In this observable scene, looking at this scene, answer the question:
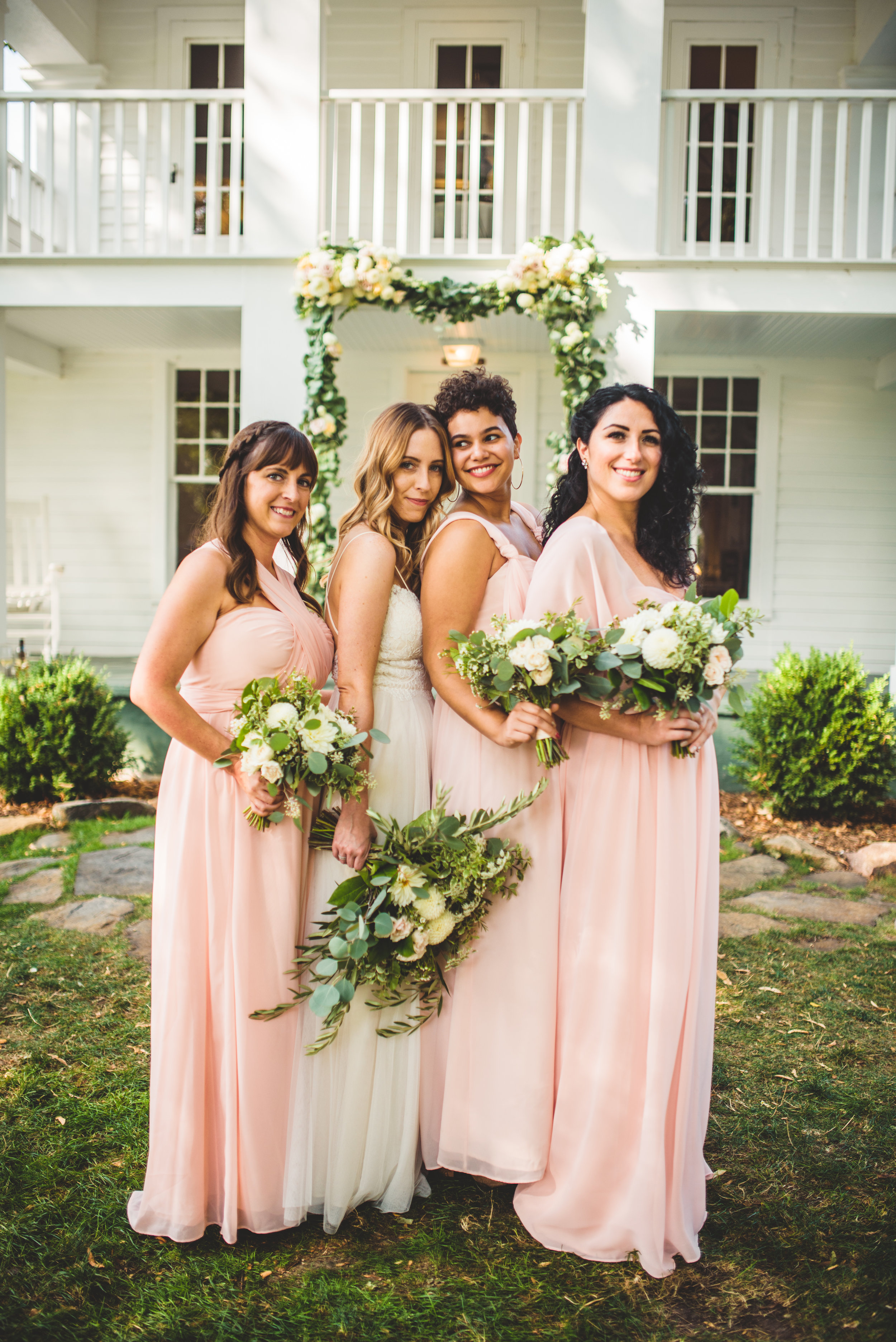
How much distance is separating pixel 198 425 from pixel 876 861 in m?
7.69

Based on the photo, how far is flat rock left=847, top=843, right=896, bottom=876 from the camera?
585 cm

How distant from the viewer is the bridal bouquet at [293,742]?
206cm

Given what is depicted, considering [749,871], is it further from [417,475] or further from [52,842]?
[52,842]

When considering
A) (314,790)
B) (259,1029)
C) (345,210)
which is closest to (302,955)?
(259,1029)

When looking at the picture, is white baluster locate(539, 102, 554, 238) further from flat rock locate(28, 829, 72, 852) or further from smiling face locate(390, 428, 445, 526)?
flat rock locate(28, 829, 72, 852)

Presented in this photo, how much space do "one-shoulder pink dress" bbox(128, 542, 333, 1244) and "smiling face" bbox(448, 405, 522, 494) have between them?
68 cm

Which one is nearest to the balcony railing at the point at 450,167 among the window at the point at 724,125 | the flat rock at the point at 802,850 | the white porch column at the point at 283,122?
the white porch column at the point at 283,122

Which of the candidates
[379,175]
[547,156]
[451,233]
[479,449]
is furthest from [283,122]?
[479,449]

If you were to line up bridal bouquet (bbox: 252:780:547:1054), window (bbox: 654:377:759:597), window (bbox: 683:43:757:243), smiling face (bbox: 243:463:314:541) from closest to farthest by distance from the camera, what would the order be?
bridal bouquet (bbox: 252:780:547:1054) → smiling face (bbox: 243:463:314:541) → window (bbox: 683:43:757:243) → window (bbox: 654:377:759:597)

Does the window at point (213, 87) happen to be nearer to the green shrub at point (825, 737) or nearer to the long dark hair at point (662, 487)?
the green shrub at point (825, 737)

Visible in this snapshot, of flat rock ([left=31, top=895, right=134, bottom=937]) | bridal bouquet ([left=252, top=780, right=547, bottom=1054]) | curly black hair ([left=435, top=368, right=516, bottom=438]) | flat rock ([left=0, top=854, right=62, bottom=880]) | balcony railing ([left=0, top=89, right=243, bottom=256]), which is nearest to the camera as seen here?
bridal bouquet ([left=252, top=780, right=547, bottom=1054])

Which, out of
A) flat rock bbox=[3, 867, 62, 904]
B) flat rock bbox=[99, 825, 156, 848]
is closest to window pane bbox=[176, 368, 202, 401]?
flat rock bbox=[99, 825, 156, 848]

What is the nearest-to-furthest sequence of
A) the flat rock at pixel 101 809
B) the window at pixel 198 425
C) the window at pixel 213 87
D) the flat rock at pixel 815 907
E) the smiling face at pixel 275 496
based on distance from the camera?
the smiling face at pixel 275 496, the flat rock at pixel 815 907, the flat rock at pixel 101 809, the window at pixel 213 87, the window at pixel 198 425

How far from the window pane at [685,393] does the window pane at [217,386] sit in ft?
15.4
